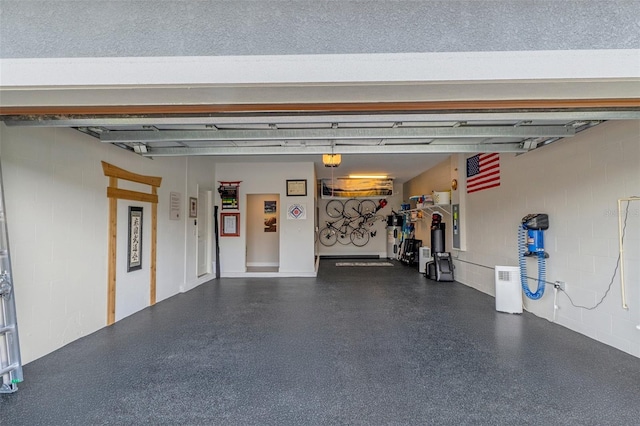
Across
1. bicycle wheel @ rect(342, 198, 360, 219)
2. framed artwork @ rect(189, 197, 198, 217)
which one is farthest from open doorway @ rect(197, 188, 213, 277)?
bicycle wheel @ rect(342, 198, 360, 219)

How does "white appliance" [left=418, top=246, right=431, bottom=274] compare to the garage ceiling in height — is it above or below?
below

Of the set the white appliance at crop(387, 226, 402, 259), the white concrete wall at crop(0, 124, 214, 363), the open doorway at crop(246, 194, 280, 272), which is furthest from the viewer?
the white appliance at crop(387, 226, 402, 259)

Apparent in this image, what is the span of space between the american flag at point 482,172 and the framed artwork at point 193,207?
221 inches

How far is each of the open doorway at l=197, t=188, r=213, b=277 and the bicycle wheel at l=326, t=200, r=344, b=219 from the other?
5224mm

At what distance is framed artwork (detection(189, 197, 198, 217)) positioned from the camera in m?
6.16

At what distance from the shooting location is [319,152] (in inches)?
164

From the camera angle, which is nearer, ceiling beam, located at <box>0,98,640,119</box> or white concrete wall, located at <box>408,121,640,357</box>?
ceiling beam, located at <box>0,98,640,119</box>

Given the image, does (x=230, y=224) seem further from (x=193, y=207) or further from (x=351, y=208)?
(x=351, y=208)

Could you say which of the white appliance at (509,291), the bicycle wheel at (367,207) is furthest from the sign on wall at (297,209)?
the bicycle wheel at (367,207)

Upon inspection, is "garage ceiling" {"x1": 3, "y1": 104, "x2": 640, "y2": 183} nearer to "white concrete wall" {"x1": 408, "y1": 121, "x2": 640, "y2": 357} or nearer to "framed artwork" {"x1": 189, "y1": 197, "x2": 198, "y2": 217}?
"white concrete wall" {"x1": 408, "y1": 121, "x2": 640, "y2": 357}

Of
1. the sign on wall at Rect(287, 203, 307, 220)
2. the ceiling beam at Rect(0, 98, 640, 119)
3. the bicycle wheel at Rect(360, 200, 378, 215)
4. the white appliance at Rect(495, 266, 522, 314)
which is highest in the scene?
the ceiling beam at Rect(0, 98, 640, 119)

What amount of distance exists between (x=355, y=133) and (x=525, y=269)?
333 cm

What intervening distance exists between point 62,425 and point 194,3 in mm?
→ 2677

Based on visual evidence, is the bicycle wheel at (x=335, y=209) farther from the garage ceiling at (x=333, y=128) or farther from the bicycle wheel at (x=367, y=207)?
the garage ceiling at (x=333, y=128)
